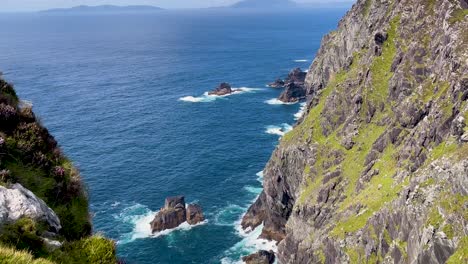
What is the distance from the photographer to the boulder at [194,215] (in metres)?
102

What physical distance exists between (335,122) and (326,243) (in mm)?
38896

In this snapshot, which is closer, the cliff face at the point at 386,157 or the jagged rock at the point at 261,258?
the cliff face at the point at 386,157

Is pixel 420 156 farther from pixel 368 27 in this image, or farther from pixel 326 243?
pixel 368 27

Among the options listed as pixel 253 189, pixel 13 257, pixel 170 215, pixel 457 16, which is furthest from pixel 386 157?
pixel 13 257

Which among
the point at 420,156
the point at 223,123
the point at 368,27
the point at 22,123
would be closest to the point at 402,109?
the point at 420,156

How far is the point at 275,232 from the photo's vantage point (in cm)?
9856

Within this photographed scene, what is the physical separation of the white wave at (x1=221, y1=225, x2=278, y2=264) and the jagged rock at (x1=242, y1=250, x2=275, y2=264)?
2181 mm

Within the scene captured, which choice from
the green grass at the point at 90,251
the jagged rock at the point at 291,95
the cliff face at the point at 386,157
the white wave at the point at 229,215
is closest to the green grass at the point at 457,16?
the cliff face at the point at 386,157

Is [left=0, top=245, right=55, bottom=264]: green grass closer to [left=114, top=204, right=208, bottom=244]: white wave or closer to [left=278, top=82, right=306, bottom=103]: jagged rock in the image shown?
[left=114, top=204, right=208, bottom=244]: white wave

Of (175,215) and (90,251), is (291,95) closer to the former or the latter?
(175,215)

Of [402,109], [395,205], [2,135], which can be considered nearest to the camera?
[2,135]

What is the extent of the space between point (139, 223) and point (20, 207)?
91253 mm

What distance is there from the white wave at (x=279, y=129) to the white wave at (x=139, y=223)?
62522 mm

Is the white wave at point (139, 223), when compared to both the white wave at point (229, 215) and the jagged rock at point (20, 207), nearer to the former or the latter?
the white wave at point (229, 215)
